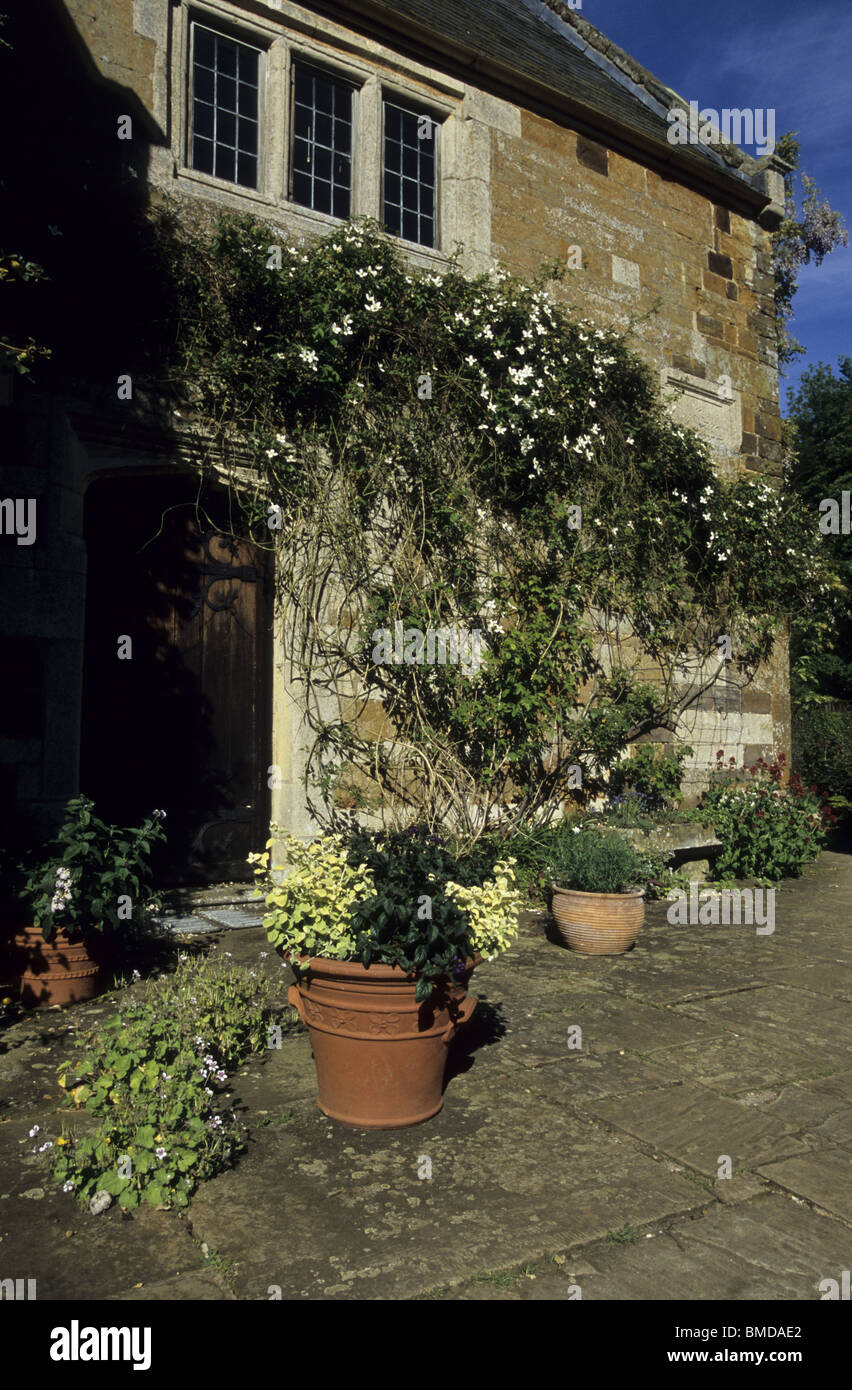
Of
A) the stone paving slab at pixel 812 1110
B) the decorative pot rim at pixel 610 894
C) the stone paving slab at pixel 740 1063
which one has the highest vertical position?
the decorative pot rim at pixel 610 894

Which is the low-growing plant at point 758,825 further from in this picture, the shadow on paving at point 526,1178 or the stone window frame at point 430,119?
the stone window frame at point 430,119

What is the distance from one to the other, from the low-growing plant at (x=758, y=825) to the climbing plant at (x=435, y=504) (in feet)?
2.93

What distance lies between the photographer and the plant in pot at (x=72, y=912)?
4176 millimetres

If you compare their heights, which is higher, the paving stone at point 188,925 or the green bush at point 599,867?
the green bush at point 599,867

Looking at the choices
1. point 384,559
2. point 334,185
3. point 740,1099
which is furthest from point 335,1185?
point 334,185

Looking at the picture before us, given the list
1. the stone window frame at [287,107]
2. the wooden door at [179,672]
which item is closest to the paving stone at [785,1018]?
the wooden door at [179,672]

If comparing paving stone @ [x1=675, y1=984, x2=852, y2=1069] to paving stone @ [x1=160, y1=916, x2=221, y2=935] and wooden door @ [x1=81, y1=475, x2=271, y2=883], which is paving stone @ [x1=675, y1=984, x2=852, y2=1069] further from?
wooden door @ [x1=81, y1=475, x2=271, y2=883]

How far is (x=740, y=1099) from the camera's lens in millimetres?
3414

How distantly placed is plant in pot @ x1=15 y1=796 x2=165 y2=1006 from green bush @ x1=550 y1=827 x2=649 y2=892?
8.43ft

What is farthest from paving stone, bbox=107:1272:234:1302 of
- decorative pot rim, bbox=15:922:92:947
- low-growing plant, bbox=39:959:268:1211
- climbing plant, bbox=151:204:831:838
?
climbing plant, bbox=151:204:831:838

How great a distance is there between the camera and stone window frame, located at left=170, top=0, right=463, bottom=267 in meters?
6.14

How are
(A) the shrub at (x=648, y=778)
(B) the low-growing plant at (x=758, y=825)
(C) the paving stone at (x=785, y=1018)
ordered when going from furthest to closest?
1. (B) the low-growing plant at (x=758, y=825)
2. (A) the shrub at (x=648, y=778)
3. (C) the paving stone at (x=785, y=1018)

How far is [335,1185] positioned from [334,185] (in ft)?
21.7
